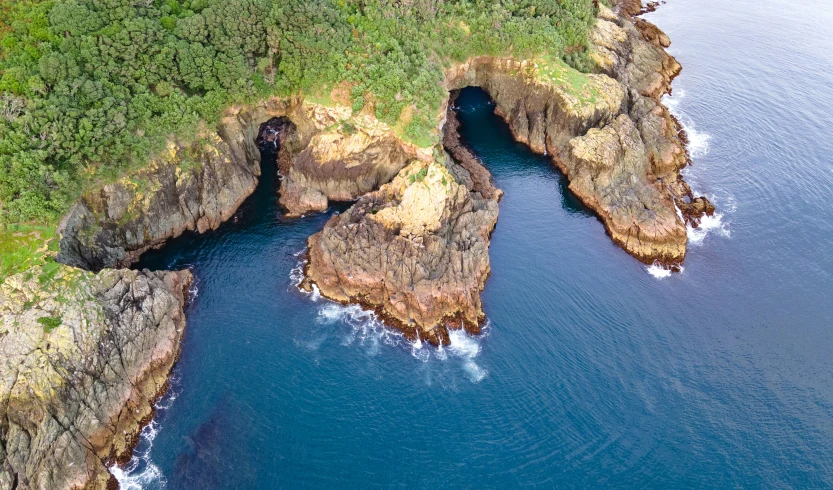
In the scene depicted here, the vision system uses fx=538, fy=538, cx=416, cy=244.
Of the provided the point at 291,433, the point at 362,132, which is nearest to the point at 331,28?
the point at 362,132

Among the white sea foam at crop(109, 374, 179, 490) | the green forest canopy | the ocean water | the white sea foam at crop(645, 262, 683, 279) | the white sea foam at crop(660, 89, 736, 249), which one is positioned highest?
the green forest canopy

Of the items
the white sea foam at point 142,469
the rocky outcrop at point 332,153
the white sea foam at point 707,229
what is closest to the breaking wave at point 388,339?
the white sea foam at point 142,469

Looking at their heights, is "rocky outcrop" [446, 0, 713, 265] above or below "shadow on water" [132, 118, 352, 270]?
above

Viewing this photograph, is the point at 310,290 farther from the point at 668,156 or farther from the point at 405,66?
the point at 668,156

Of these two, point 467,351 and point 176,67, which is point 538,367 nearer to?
point 467,351

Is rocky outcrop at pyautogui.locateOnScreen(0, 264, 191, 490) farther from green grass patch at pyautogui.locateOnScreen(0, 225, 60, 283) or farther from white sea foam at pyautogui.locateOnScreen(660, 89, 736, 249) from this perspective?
white sea foam at pyautogui.locateOnScreen(660, 89, 736, 249)

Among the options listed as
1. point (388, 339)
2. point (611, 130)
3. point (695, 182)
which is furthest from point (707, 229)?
point (388, 339)

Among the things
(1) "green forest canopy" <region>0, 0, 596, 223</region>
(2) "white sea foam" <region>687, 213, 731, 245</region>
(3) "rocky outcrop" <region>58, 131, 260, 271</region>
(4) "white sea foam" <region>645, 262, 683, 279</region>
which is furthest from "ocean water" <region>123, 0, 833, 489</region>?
(1) "green forest canopy" <region>0, 0, 596, 223</region>
